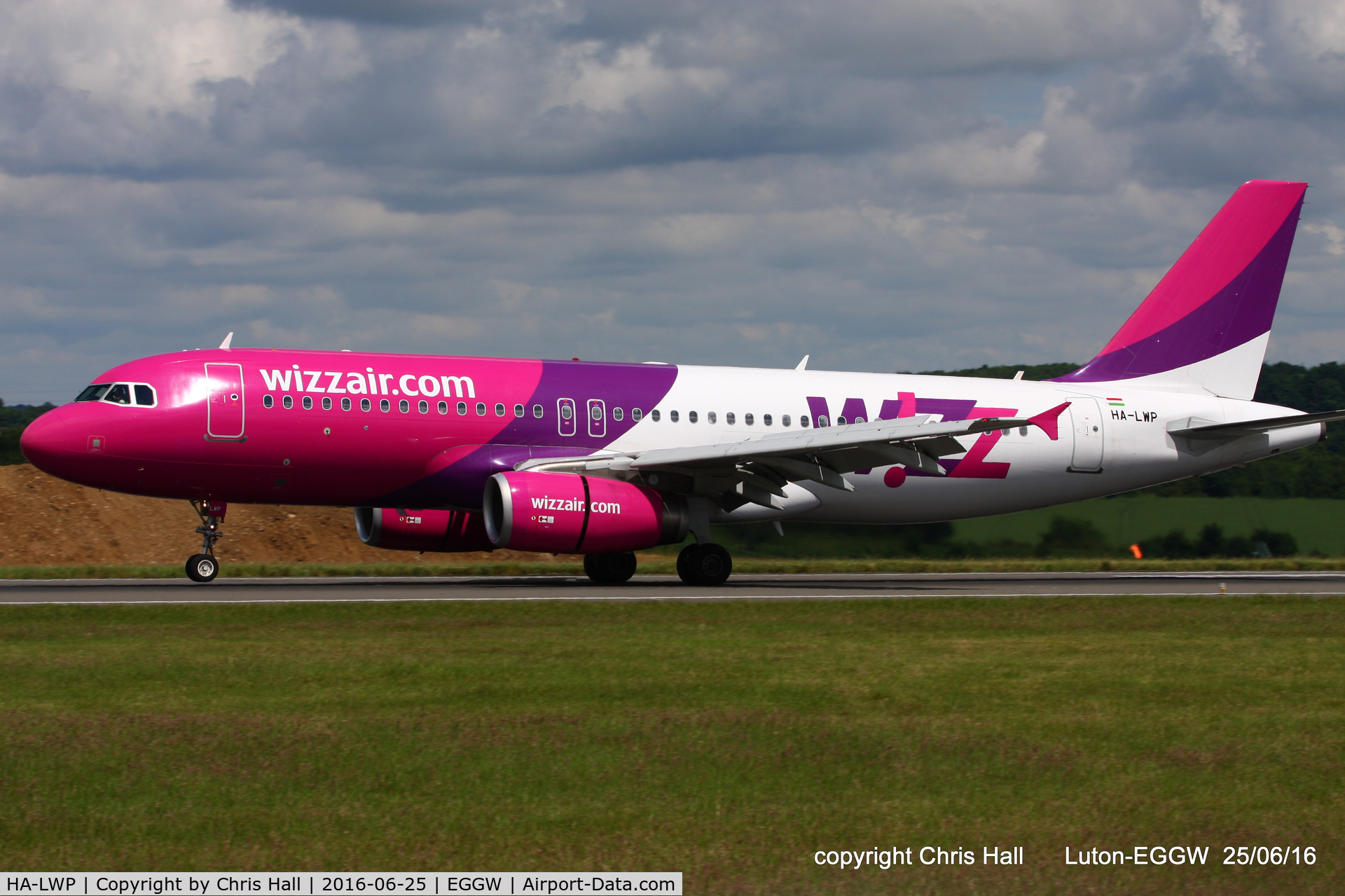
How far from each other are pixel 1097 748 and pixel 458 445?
15.7 metres

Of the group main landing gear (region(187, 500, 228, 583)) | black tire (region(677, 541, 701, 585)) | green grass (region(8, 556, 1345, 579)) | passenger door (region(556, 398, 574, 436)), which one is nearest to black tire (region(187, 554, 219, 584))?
main landing gear (region(187, 500, 228, 583))

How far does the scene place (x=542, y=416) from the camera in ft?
78.3

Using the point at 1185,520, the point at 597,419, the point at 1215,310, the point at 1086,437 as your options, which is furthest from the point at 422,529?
the point at 1185,520

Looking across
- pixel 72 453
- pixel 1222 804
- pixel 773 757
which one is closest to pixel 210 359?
pixel 72 453

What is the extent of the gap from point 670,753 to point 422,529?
1718 centimetres

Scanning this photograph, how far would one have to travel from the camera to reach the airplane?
22.0 m

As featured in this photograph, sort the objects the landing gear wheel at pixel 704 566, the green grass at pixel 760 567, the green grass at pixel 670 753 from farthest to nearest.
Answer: the green grass at pixel 760 567
the landing gear wheel at pixel 704 566
the green grass at pixel 670 753

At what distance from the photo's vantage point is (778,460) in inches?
917

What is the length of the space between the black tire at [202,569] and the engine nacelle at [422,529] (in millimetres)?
2962

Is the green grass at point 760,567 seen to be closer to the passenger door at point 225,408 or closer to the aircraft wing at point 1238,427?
the aircraft wing at point 1238,427

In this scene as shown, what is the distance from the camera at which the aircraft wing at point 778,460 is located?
885 inches

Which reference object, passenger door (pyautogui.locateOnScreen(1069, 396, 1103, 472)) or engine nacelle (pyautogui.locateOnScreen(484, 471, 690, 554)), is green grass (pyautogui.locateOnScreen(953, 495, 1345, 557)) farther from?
engine nacelle (pyautogui.locateOnScreen(484, 471, 690, 554))

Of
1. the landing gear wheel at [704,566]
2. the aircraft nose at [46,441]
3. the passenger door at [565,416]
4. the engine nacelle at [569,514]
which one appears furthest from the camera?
the passenger door at [565,416]

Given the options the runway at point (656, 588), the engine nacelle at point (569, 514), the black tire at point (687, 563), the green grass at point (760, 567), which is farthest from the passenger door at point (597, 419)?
the green grass at point (760, 567)
